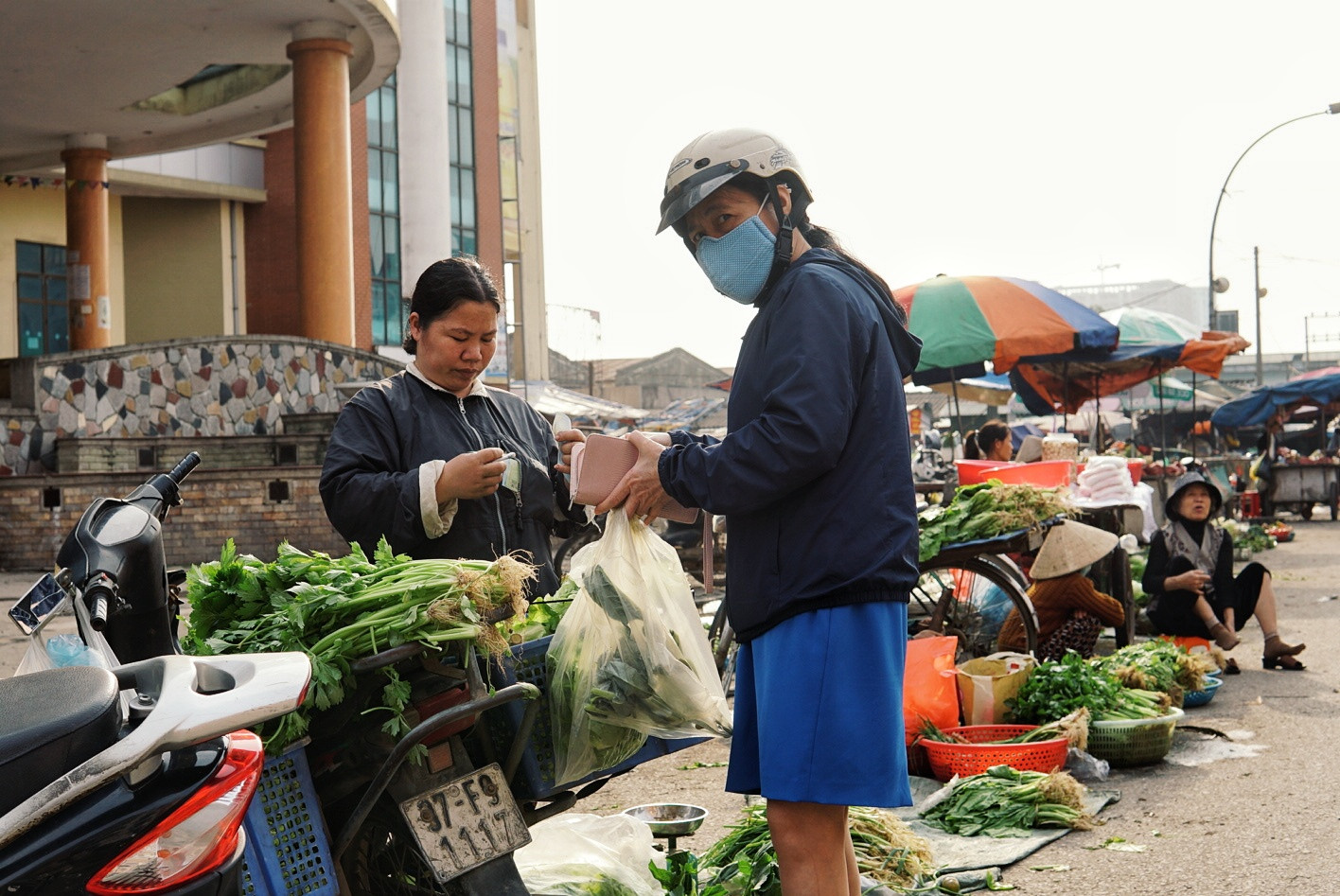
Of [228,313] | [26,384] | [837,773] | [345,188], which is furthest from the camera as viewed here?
[228,313]

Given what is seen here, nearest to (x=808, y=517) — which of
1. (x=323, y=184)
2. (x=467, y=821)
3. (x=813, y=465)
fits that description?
(x=813, y=465)

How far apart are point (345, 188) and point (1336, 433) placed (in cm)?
2553

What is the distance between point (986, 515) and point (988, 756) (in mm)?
1639

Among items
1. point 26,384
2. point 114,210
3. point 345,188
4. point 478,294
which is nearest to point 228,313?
point 114,210

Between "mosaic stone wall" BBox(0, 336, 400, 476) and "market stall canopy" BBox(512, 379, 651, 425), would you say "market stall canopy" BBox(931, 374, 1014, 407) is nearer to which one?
"mosaic stone wall" BBox(0, 336, 400, 476)

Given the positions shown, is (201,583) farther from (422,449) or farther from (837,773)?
(837,773)

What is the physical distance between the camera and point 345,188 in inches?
687

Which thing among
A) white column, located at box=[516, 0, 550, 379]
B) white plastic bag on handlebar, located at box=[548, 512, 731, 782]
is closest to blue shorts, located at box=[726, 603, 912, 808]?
white plastic bag on handlebar, located at box=[548, 512, 731, 782]

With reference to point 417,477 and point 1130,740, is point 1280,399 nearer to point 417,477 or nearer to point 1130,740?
point 1130,740

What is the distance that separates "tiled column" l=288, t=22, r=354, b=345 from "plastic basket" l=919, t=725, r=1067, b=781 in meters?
13.2

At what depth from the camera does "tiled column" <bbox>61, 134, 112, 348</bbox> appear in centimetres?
2031

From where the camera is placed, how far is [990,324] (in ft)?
40.2

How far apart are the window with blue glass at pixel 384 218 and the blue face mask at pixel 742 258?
2961cm

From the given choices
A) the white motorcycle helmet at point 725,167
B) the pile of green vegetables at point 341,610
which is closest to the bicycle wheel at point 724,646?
the pile of green vegetables at point 341,610
